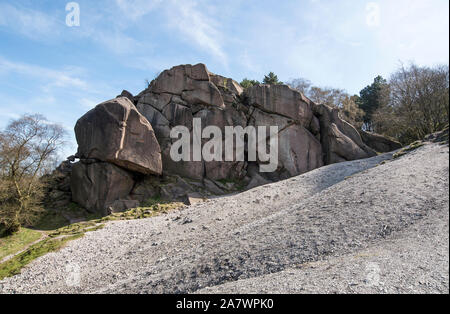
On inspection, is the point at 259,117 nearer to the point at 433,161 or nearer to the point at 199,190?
the point at 199,190

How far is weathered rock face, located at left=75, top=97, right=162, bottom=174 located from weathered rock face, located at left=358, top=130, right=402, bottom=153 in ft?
77.7

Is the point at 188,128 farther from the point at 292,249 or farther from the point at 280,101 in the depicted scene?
the point at 292,249

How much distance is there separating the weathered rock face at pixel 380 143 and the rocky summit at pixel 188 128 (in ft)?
0.32

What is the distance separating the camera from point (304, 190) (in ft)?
59.6

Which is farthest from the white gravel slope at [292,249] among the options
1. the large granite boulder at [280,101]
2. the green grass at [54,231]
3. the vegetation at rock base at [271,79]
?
the vegetation at rock base at [271,79]

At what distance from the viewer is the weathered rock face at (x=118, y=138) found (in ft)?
69.0

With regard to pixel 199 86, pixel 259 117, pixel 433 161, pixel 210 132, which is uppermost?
pixel 199 86

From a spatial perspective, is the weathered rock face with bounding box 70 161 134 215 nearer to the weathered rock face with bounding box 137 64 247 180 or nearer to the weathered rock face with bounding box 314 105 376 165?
the weathered rock face with bounding box 137 64 247 180

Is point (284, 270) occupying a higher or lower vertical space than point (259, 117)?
lower

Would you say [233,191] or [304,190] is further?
[233,191]

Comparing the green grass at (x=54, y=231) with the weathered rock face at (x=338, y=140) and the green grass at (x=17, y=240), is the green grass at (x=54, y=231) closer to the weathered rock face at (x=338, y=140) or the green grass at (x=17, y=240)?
the green grass at (x=17, y=240)

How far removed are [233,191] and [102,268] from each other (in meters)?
14.7
